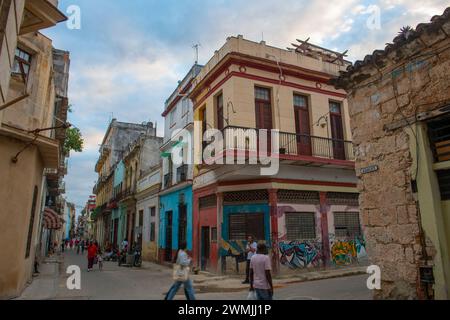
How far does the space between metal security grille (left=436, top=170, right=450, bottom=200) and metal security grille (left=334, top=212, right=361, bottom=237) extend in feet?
30.8

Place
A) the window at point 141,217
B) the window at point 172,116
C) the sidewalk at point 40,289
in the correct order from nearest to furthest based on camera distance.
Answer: the sidewalk at point 40,289 → the window at point 172,116 → the window at point 141,217

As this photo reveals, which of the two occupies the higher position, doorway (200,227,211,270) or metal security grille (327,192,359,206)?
metal security grille (327,192,359,206)

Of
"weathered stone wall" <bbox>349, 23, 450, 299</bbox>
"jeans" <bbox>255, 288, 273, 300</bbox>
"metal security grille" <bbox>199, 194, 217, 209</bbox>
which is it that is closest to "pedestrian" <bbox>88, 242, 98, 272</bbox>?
"metal security grille" <bbox>199, 194, 217, 209</bbox>

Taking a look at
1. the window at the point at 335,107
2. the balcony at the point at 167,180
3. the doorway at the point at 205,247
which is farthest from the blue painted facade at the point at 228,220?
the balcony at the point at 167,180

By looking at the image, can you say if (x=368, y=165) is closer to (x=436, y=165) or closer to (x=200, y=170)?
(x=436, y=165)

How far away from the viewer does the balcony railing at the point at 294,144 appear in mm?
12852

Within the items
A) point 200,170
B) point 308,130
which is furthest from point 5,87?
point 308,130

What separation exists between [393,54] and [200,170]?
11.1 meters

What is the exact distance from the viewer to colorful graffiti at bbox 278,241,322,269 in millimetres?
12828

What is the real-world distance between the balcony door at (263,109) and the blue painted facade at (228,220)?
324 centimetres

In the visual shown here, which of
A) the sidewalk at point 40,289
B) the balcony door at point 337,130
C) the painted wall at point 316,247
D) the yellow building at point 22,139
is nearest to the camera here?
the yellow building at point 22,139

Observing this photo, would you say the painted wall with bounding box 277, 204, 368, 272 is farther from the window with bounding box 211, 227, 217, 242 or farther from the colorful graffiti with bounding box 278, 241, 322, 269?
the window with bounding box 211, 227, 217, 242

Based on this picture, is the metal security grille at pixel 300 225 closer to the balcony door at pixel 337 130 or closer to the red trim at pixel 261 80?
the balcony door at pixel 337 130

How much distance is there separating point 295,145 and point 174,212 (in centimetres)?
866
